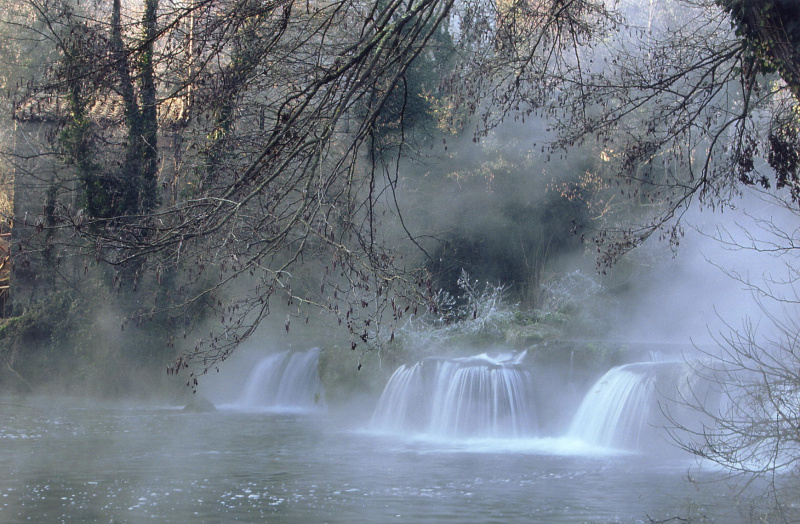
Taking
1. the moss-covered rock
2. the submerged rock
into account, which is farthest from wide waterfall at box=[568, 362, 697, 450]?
the submerged rock

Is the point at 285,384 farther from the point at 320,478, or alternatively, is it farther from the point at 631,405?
the point at 631,405

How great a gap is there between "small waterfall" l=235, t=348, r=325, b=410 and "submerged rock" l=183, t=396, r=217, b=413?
0.90m

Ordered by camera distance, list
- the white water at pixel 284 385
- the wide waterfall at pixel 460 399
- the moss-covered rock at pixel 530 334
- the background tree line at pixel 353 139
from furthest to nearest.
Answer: the white water at pixel 284 385 < the moss-covered rock at pixel 530 334 < the wide waterfall at pixel 460 399 < the background tree line at pixel 353 139

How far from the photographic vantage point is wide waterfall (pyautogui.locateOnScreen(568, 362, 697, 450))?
1038 cm

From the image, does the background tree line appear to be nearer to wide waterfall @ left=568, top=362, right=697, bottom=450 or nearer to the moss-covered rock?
wide waterfall @ left=568, top=362, right=697, bottom=450

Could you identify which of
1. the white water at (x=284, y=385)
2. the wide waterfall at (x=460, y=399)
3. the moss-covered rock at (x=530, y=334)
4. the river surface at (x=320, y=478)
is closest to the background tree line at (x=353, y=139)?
the white water at (x=284, y=385)

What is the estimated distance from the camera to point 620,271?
17.6m

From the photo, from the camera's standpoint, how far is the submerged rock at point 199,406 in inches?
589

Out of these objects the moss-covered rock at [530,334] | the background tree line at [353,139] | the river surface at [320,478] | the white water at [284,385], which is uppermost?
the background tree line at [353,139]

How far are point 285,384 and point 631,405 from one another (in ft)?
25.4

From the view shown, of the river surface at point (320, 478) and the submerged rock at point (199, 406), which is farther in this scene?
the submerged rock at point (199, 406)

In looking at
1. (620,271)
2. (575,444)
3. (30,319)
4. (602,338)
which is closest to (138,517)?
(575,444)

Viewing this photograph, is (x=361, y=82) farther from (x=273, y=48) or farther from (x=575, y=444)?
(x=575, y=444)

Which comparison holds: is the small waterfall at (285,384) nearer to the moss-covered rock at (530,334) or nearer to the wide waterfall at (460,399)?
the wide waterfall at (460,399)
